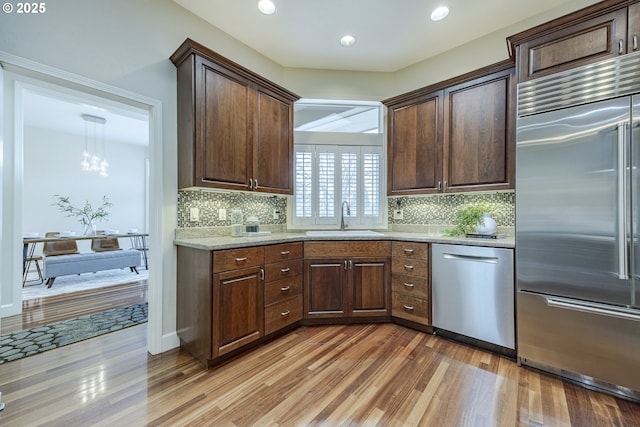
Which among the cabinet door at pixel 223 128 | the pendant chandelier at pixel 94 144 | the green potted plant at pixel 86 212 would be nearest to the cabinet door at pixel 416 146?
the cabinet door at pixel 223 128

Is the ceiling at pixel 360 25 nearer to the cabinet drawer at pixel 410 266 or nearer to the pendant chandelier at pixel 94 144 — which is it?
the cabinet drawer at pixel 410 266

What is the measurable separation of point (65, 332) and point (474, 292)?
12.8 ft

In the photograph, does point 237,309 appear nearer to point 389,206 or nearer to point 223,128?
point 223,128

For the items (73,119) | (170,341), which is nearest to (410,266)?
(170,341)

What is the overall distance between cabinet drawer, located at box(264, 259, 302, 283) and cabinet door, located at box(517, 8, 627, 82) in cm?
245

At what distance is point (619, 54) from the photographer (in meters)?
1.71

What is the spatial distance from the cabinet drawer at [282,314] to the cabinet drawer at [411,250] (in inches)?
43.0

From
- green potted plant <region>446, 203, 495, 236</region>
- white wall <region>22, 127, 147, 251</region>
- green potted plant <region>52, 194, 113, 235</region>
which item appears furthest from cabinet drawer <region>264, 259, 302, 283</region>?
white wall <region>22, 127, 147, 251</region>

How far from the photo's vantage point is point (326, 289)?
2.74 m

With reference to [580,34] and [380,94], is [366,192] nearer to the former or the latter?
[380,94]

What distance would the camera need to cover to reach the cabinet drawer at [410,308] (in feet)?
8.45

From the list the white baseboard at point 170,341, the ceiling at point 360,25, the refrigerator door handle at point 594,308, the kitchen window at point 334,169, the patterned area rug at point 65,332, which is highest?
the ceiling at point 360,25

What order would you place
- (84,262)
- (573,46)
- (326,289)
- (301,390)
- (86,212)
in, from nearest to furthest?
(301,390) → (573,46) → (326,289) → (84,262) → (86,212)

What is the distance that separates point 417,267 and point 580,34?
211cm
